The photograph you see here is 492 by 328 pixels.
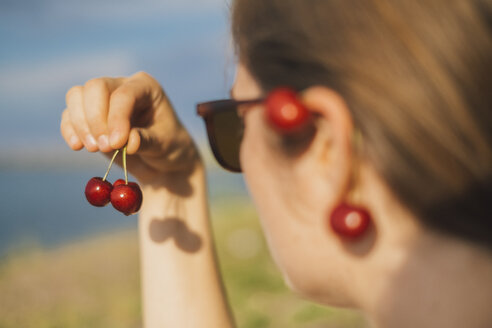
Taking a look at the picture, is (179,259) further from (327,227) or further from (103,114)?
(327,227)

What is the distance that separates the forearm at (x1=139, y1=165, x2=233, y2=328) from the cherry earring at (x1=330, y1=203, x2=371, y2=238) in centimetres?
78

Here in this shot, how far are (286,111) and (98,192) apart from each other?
62 centimetres

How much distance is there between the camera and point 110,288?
11.4ft

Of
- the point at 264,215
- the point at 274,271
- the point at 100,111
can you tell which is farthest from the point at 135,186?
the point at 274,271

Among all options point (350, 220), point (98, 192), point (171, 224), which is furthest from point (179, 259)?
point (350, 220)

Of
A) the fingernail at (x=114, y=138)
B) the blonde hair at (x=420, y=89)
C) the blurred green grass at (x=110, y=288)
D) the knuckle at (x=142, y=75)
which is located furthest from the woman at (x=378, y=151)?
the blurred green grass at (x=110, y=288)

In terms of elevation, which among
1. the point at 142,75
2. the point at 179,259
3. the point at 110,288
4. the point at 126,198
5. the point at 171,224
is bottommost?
the point at 110,288

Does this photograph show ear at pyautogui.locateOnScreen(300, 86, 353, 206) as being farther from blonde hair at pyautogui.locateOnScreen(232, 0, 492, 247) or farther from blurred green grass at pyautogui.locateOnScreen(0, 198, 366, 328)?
blurred green grass at pyautogui.locateOnScreen(0, 198, 366, 328)

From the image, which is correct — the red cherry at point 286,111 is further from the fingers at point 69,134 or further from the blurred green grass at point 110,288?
the blurred green grass at point 110,288

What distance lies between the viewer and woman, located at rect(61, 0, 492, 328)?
0.84 m

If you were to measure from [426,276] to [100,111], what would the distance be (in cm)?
82

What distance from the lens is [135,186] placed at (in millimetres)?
1292

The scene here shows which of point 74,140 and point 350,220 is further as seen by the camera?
point 74,140

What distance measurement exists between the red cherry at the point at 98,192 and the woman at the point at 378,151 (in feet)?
1.27
